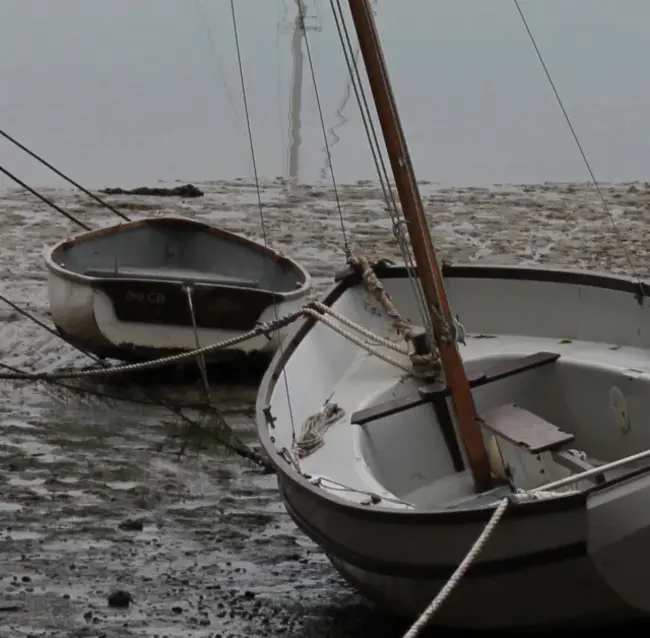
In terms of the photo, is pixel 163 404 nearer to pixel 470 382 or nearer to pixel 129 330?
pixel 129 330

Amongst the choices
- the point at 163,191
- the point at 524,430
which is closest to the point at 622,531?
the point at 524,430

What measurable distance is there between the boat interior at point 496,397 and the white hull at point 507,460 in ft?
0.04

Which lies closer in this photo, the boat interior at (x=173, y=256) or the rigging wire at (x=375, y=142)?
the rigging wire at (x=375, y=142)

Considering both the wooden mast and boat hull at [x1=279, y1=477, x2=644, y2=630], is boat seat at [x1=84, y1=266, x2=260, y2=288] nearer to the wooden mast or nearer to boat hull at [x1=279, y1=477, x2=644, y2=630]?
the wooden mast

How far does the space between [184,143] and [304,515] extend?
21579mm

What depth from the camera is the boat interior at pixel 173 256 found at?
38.5ft

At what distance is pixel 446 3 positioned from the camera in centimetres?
6309

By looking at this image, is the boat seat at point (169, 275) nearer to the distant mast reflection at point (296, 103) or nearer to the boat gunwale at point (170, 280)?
the boat gunwale at point (170, 280)

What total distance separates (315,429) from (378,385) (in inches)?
34.4

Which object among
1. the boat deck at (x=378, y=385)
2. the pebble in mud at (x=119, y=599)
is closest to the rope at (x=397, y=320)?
the boat deck at (x=378, y=385)

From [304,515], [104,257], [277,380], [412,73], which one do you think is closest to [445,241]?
[104,257]

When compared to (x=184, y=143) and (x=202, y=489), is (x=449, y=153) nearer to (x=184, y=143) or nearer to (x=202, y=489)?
(x=184, y=143)

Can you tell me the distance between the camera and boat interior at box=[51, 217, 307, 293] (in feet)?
38.5

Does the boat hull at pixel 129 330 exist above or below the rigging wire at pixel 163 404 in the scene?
above
